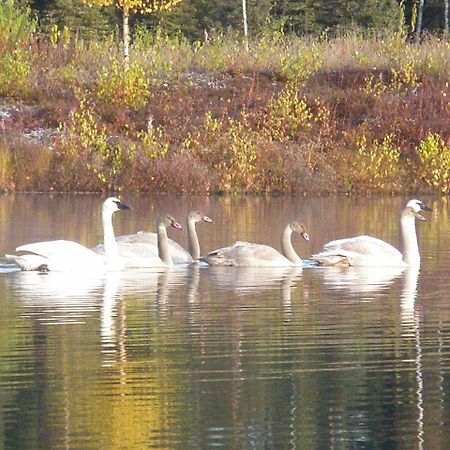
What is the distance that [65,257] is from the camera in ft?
61.0

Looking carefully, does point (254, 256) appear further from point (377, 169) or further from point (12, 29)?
point (12, 29)

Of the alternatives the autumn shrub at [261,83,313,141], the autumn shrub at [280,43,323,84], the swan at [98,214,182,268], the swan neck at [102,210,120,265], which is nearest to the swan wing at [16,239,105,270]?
the swan neck at [102,210,120,265]

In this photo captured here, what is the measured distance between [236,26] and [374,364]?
4404cm

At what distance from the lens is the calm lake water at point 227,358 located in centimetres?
956

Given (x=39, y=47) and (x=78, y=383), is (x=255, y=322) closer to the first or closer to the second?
(x=78, y=383)

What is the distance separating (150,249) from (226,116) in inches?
672

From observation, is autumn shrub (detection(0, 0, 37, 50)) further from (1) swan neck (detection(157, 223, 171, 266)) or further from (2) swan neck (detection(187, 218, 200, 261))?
(1) swan neck (detection(157, 223, 171, 266))

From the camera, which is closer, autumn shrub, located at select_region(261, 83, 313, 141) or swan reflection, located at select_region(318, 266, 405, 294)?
swan reflection, located at select_region(318, 266, 405, 294)

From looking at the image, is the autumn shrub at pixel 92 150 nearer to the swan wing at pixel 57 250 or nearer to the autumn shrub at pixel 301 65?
the autumn shrub at pixel 301 65

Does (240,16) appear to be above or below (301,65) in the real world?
above

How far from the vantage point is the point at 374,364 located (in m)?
11.7

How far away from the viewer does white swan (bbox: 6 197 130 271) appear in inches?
732

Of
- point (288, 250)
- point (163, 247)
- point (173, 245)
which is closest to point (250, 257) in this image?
point (288, 250)

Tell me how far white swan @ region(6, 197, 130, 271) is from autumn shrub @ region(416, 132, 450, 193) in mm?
16153
